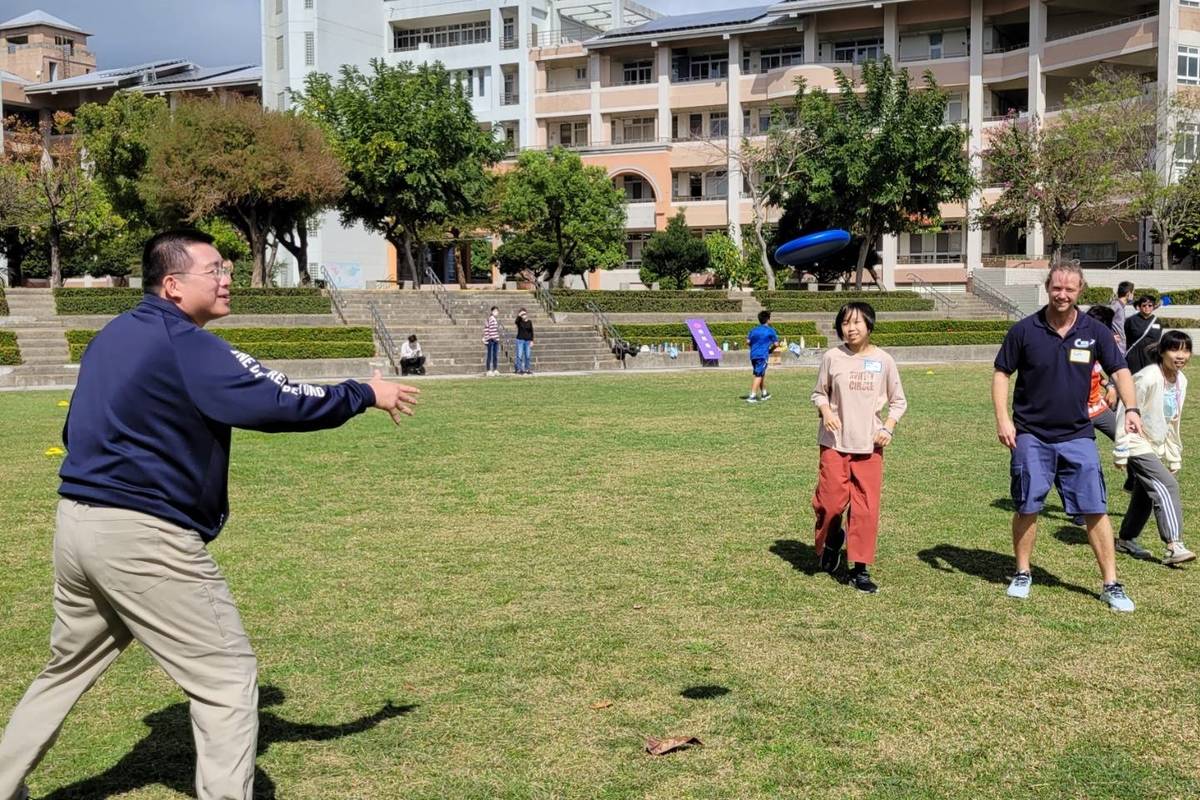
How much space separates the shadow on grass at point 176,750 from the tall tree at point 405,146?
39.8 metres

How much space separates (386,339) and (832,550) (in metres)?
27.1

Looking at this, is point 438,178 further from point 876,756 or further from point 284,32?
point 876,756

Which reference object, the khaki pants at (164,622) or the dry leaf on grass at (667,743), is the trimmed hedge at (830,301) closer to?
the dry leaf on grass at (667,743)

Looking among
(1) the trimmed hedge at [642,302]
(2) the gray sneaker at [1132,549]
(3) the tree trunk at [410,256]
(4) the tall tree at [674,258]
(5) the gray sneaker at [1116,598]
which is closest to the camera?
(5) the gray sneaker at [1116,598]

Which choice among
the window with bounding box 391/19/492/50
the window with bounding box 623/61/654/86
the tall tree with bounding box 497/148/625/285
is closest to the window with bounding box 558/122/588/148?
the window with bounding box 623/61/654/86

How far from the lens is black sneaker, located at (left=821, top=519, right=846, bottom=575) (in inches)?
301

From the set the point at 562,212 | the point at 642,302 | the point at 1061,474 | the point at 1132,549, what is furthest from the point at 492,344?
the point at 1061,474

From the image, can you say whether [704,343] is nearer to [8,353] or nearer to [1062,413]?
[8,353]

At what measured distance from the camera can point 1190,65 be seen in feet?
159

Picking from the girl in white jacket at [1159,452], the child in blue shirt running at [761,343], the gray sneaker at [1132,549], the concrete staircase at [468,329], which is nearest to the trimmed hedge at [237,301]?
the concrete staircase at [468,329]

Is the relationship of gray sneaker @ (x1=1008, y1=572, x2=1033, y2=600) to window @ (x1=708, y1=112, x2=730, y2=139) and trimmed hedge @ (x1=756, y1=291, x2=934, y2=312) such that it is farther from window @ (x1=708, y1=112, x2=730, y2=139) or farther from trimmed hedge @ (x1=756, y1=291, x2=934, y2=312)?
window @ (x1=708, y1=112, x2=730, y2=139)

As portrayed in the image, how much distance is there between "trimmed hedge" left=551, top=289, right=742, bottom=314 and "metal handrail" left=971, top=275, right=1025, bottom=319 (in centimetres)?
1168

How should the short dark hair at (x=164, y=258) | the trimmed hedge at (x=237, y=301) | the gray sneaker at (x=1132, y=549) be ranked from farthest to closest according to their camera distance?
the trimmed hedge at (x=237, y=301)
the gray sneaker at (x=1132, y=549)
the short dark hair at (x=164, y=258)

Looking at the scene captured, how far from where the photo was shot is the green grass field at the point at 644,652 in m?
4.61
